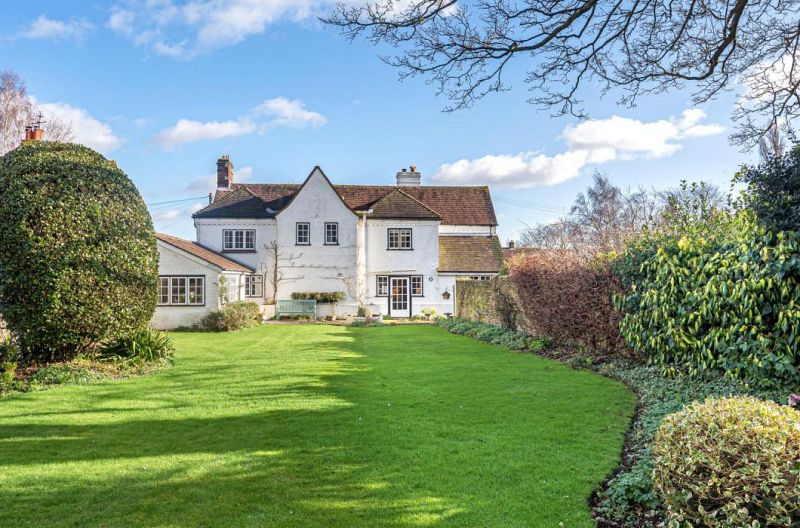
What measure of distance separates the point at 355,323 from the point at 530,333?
38.8 feet

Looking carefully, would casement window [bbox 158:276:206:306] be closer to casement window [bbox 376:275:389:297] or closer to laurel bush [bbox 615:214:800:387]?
casement window [bbox 376:275:389:297]

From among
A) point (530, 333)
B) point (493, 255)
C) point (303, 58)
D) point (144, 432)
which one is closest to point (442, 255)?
point (493, 255)

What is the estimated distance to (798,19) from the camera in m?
8.41

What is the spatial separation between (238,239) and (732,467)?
30096 mm

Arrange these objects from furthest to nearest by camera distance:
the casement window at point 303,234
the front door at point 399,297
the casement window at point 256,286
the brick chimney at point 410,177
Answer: the brick chimney at point 410,177
the front door at point 399,297
the casement window at point 303,234
the casement window at point 256,286

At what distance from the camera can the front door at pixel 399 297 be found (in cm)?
3106

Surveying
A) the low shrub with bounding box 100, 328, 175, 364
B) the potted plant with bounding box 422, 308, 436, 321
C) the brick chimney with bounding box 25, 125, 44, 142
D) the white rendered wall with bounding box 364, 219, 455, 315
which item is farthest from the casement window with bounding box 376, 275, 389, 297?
the brick chimney with bounding box 25, 125, 44, 142

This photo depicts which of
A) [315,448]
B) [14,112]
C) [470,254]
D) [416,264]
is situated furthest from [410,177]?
[315,448]

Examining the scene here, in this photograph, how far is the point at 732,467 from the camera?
3463 millimetres

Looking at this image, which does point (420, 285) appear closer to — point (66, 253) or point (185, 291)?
point (185, 291)

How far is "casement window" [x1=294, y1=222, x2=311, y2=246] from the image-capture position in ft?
99.7

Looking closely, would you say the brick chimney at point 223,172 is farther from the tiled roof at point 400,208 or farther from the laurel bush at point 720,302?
the laurel bush at point 720,302

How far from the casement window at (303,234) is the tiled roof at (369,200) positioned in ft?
6.40

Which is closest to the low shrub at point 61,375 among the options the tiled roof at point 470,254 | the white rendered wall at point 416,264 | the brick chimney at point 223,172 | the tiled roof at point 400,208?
the white rendered wall at point 416,264
